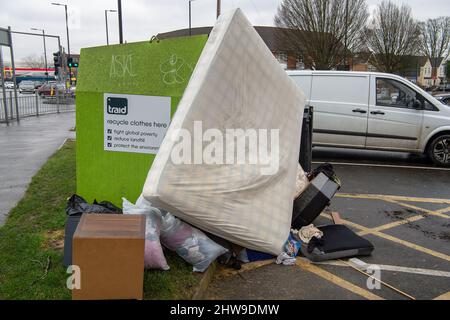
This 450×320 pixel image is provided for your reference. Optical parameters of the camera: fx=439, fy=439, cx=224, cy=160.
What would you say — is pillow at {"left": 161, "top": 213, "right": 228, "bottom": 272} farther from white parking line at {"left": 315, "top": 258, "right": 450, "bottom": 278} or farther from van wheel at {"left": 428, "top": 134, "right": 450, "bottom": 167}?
van wheel at {"left": 428, "top": 134, "right": 450, "bottom": 167}

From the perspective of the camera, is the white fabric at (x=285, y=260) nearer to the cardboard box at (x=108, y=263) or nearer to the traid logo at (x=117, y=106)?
the cardboard box at (x=108, y=263)

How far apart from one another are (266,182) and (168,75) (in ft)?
5.33

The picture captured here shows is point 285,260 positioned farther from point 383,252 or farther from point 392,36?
point 392,36

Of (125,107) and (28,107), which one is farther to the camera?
(28,107)

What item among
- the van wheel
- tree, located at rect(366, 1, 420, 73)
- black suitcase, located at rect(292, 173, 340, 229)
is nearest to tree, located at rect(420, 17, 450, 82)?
tree, located at rect(366, 1, 420, 73)

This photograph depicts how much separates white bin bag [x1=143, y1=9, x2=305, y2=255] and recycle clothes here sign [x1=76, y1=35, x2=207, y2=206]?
0.83 m

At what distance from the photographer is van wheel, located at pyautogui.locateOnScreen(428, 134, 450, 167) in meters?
8.96

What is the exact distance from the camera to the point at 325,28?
108 ft

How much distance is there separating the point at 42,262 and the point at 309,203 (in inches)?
104

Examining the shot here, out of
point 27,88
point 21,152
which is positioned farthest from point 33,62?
point 21,152
